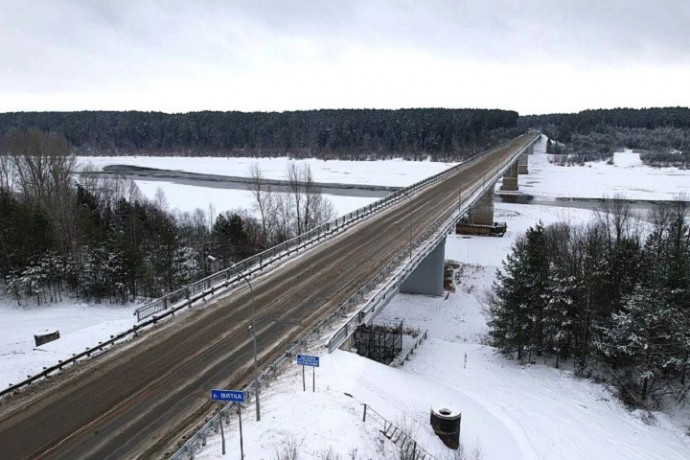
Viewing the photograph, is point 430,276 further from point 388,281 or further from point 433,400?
point 433,400

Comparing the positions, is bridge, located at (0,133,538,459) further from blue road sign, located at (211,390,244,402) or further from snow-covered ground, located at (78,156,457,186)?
snow-covered ground, located at (78,156,457,186)

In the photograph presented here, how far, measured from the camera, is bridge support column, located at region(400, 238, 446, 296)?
49.0m

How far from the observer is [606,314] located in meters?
36.2

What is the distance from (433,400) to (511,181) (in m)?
97.7

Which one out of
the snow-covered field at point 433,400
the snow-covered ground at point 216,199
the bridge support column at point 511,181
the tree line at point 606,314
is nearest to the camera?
the snow-covered field at point 433,400

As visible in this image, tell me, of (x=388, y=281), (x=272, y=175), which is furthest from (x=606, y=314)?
(x=272, y=175)

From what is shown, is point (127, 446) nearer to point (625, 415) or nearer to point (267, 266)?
point (267, 266)

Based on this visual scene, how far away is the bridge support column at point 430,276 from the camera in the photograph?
49.0 m

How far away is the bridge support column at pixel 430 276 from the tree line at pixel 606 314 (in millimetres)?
11521

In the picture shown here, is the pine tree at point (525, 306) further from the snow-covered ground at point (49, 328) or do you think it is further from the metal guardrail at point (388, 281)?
the snow-covered ground at point (49, 328)

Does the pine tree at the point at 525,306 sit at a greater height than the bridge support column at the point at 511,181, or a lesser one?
lesser

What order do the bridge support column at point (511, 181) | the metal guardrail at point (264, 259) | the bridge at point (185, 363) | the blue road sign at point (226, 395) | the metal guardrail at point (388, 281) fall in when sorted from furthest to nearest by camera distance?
the bridge support column at point (511, 181) < the metal guardrail at point (264, 259) < the metal guardrail at point (388, 281) < the bridge at point (185, 363) < the blue road sign at point (226, 395)

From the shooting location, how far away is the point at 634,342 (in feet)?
97.0

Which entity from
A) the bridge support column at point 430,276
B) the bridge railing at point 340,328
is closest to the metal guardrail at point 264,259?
the bridge railing at point 340,328
